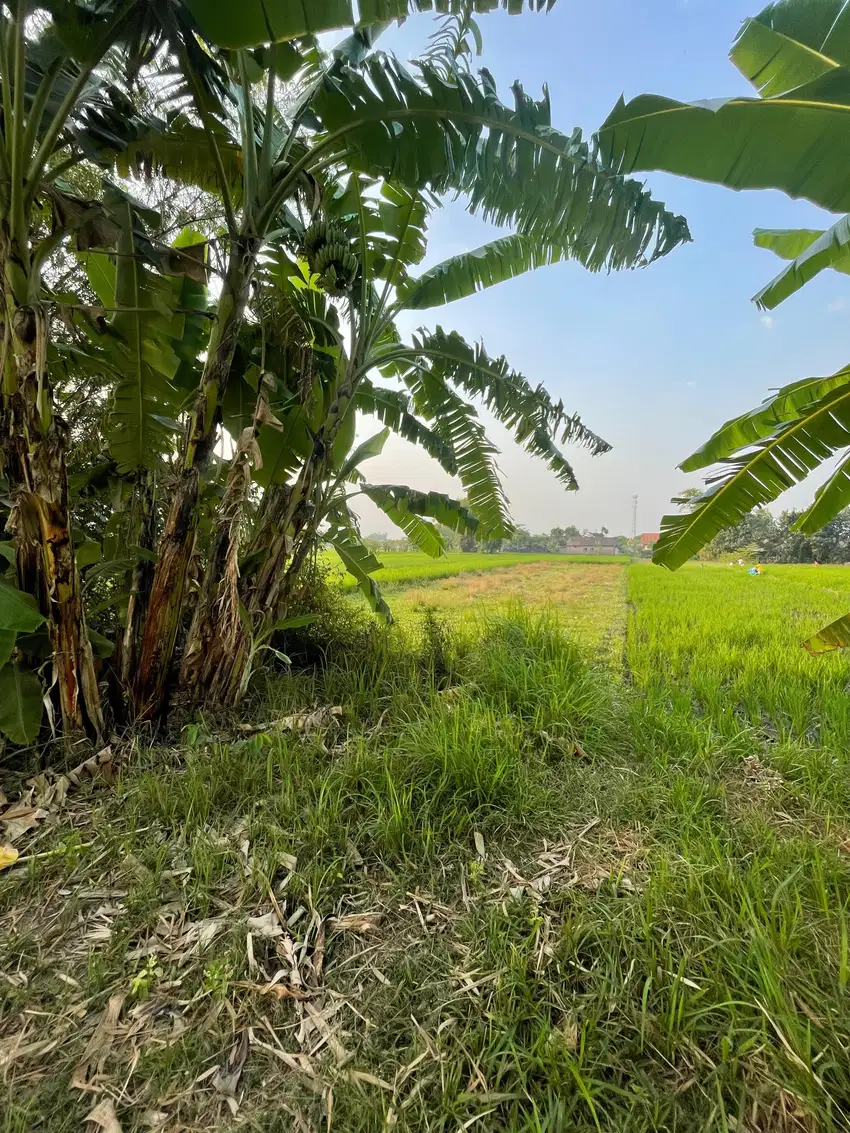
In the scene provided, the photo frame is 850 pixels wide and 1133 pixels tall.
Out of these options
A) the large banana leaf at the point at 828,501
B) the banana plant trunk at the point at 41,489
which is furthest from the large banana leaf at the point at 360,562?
the large banana leaf at the point at 828,501

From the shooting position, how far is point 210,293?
2.26 meters

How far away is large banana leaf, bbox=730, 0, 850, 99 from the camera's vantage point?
1.52 m

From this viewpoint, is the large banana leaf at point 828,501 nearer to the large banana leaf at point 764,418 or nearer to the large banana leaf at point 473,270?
the large banana leaf at point 764,418

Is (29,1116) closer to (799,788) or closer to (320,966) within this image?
(320,966)

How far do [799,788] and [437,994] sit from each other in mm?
1306

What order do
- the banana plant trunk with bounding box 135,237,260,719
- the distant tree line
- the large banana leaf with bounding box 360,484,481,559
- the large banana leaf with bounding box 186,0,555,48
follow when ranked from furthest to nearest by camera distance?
1. the distant tree line
2. the large banana leaf with bounding box 360,484,481,559
3. the banana plant trunk with bounding box 135,237,260,719
4. the large banana leaf with bounding box 186,0,555,48

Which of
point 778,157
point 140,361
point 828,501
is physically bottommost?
point 828,501

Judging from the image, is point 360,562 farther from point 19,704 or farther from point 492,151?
point 492,151

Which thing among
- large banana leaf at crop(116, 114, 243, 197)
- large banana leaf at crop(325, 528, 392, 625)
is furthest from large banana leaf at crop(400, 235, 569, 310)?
large banana leaf at crop(325, 528, 392, 625)

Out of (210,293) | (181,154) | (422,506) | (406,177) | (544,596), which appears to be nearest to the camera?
(406,177)

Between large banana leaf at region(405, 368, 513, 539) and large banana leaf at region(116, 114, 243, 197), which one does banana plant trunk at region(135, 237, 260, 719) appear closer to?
large banana leaf at region(116, 114, 243, 197)

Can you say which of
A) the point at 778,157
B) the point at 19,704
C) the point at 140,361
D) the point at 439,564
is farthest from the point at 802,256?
the point at 439,564

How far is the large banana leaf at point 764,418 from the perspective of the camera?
1962mm

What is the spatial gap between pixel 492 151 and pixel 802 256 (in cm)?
132
